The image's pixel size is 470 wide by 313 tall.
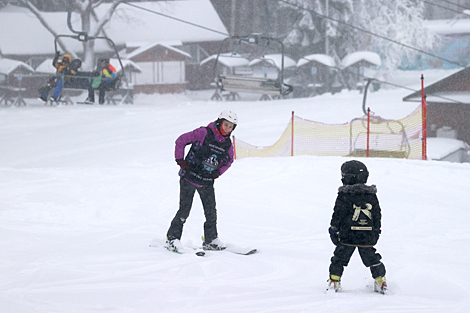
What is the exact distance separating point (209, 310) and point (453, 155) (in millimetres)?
15564

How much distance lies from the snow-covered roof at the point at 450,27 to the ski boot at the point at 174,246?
41683mm

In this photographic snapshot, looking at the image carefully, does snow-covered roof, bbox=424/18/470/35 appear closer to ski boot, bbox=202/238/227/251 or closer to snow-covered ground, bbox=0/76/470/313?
snow-covered ground, bbox=0/76/470/313

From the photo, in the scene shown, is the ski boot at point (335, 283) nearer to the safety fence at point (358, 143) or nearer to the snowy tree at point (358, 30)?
the safety fence at point (358, 143)

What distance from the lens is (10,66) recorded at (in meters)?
33.8

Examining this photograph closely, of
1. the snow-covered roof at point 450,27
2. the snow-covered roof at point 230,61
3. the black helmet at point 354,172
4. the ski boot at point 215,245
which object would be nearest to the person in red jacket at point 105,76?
the ski boot at point 215,245

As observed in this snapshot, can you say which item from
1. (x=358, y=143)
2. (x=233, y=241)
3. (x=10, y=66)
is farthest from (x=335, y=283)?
(x=10, y=66)

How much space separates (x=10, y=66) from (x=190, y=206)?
3161cm

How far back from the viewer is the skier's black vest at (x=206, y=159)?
236 inches

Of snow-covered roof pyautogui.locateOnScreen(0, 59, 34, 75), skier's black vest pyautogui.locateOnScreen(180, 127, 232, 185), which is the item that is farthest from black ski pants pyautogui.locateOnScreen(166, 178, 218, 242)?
snow-covered roof pyautogui.locateOnScreen(0, 59, 34, 75)

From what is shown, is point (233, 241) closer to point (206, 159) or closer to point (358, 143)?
point (206, 159)

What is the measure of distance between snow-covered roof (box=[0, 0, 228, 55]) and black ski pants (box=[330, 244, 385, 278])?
33.9 m

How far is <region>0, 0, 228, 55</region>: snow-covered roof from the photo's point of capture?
121 ft

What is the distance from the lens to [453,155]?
1791 cm

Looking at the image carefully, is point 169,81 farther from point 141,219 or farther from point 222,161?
point 222,161
